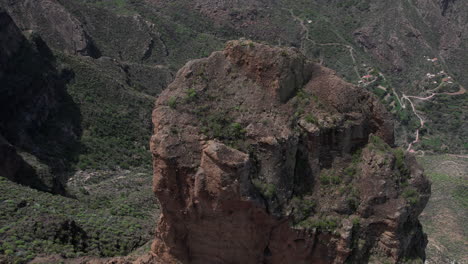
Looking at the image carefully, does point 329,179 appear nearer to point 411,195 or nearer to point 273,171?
point 273,171

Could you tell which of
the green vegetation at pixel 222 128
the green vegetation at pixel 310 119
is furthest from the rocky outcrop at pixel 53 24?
the green vegetation at pixel 310 119

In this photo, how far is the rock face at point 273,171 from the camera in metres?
16.3

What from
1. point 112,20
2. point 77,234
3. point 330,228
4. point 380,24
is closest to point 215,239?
point 330,228

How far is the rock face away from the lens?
16312 millimetres

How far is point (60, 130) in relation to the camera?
50094mm

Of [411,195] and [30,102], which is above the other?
[30,102]

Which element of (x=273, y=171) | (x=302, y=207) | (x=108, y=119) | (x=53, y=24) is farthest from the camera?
(x=53, y=24)

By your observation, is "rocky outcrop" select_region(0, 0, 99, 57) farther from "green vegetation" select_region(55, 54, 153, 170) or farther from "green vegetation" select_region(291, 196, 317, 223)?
"green vegetation" select_region(291, 196, 317, 223)

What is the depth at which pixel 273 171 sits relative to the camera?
16.5 meters

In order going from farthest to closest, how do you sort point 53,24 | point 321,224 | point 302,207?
point 53,24, point 302,207, point 321,224

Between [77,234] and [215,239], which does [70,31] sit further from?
[215,239]

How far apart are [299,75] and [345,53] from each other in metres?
85.7

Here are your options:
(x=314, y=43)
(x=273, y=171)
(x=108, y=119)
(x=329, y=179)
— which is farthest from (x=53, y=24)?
(x=329, y=179)

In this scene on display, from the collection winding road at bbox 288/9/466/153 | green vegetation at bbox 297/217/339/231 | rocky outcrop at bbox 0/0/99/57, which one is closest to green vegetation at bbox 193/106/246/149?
green vegetation at bbox 297/217/339/231
